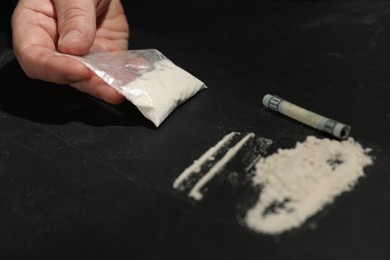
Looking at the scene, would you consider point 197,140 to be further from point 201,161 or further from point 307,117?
point 307,117

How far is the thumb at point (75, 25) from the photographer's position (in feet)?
2.68

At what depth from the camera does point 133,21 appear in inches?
49.4

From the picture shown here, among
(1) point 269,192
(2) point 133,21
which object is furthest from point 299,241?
(2) point 133,21

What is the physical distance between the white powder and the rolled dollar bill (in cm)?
16

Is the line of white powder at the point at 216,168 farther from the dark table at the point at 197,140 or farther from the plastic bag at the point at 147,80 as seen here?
the plastic bag at the point at 147,80

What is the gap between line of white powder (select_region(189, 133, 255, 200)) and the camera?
0.67 meters

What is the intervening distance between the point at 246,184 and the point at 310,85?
0.32m

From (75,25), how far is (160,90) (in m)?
0.21

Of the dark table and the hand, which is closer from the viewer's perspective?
the dark table

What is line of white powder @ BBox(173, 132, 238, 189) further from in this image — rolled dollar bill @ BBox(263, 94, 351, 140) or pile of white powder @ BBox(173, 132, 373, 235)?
rolled dollar bill @ BBox(263, 94, 351, 140)

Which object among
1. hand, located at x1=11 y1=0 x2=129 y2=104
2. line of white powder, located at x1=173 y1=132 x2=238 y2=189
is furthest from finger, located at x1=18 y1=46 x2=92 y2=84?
line of white powder, located at x1=173 y1=132 x2=238 y2=189

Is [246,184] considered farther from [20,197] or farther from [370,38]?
[370,38]

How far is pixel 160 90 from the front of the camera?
0.82 m

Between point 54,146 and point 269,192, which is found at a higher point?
point 269,192
